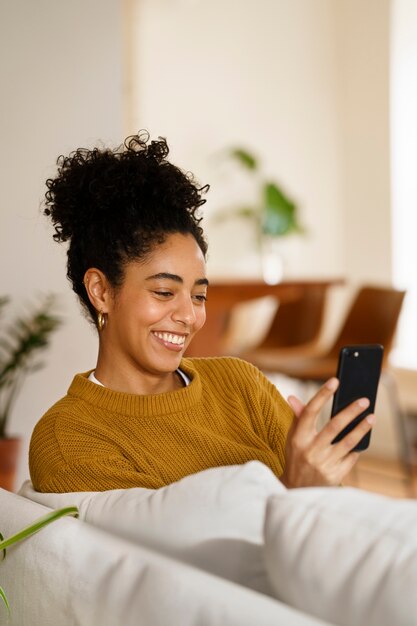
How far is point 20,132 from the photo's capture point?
11.1 ft

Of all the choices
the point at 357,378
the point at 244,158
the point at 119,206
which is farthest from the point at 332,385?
the point at 244,158

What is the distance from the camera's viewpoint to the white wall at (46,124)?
336cm

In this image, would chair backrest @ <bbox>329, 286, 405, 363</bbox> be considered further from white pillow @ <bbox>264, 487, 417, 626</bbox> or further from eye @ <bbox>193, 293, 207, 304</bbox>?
white pillow @ <bbox>264, 487, 417, 626</bbox>

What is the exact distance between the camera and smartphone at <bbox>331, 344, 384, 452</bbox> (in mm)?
1581

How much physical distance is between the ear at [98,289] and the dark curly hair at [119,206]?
0.05 ft

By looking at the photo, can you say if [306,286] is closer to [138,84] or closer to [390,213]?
[390,213]

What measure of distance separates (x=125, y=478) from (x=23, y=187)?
6.61 ft

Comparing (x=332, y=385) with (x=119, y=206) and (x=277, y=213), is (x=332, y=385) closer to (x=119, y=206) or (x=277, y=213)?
(x=119, y=206)

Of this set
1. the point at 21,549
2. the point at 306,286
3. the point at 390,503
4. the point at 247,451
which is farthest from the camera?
the point at 306,286

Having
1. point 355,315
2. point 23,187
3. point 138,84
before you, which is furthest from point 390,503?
point 138,84

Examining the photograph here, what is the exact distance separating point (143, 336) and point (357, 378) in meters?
0.39

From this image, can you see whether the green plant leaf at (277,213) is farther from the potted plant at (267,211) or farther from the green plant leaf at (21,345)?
the green plant leaf at (21,345)

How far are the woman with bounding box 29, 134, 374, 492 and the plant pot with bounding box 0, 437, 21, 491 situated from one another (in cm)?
156

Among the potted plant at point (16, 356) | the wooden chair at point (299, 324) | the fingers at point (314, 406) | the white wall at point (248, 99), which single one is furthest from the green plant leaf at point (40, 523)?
the white wall at point (248, 99)
